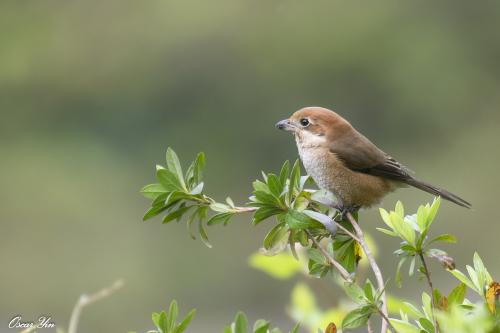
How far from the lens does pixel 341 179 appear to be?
322cm

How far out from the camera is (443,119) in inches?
495

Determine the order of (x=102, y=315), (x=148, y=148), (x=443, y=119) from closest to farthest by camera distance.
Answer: (x=102, y=315)
(x=148, y=148)
(x=443, y=119)

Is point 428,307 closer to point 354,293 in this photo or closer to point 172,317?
point 354,293

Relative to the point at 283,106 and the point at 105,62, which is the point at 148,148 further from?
the point at 105,62

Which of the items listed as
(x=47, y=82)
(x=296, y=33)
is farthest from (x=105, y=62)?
(x=296, y=33)

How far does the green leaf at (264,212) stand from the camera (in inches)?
68.5

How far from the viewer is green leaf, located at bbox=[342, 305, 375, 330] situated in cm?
154

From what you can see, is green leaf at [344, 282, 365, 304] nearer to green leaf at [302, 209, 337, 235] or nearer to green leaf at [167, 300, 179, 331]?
green leaf at [302, 209, 337, 235]

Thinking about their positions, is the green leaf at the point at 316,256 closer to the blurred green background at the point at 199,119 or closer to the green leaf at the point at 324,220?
the green leaf at the point at 324,220

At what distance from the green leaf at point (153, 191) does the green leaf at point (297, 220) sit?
26 centimetres

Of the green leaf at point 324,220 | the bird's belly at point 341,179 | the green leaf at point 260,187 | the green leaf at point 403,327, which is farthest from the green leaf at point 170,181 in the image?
the bird's belly at point 341,179

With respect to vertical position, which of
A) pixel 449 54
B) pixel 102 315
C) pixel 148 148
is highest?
pixel 449 54

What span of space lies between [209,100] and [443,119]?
345 cm

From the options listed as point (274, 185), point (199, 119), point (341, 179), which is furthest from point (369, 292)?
point (199, 119)
